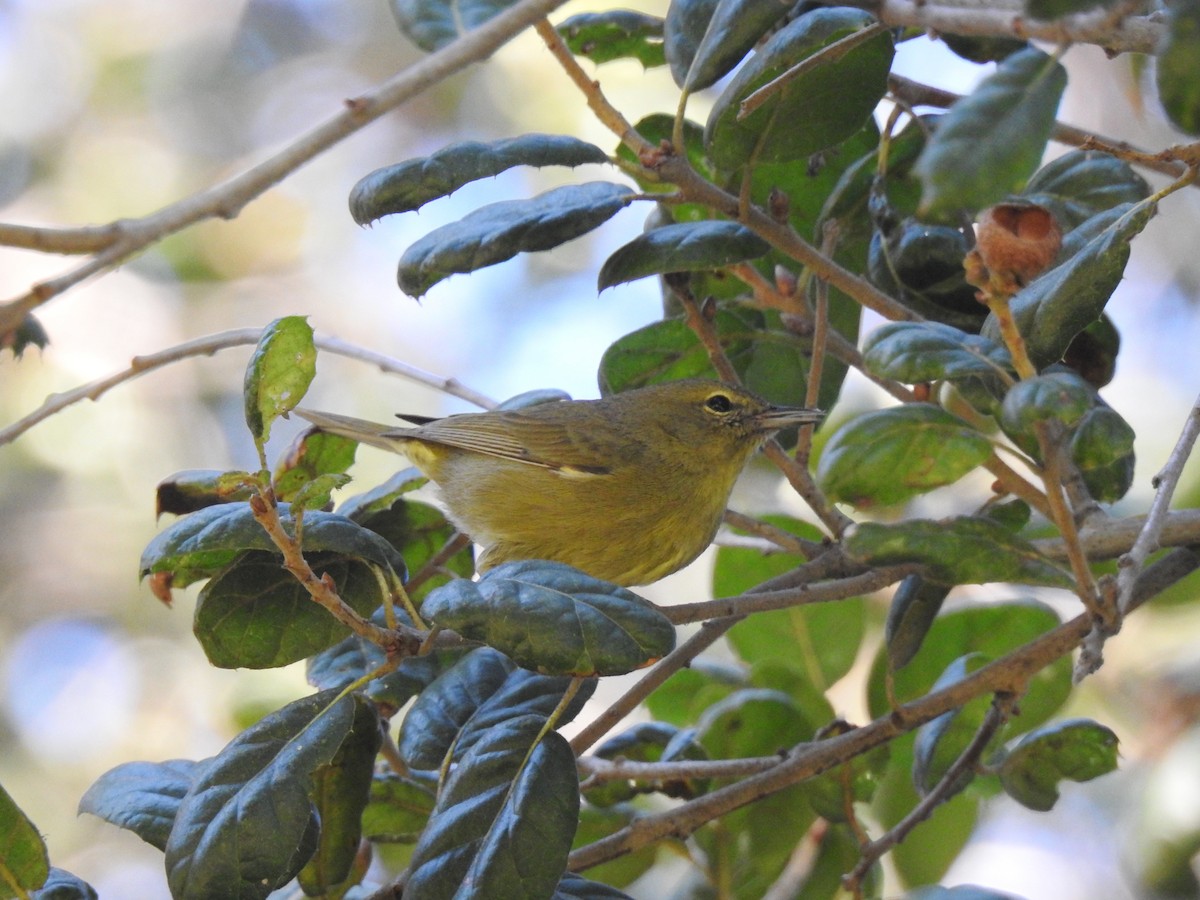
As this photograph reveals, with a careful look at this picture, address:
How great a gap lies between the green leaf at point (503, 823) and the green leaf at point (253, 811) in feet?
0.72

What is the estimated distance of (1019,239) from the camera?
1909 mm

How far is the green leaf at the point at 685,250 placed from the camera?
245 centimetres

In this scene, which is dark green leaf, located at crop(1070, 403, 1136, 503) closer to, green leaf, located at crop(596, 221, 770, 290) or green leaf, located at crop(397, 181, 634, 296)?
green leaf, located at crop(596, 221, 770, 290)

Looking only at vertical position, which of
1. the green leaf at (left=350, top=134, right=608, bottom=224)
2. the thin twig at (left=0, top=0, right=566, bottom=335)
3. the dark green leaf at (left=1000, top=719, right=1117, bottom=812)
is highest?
the thin twig at (left=0, top=0, right=566, bottom=335)

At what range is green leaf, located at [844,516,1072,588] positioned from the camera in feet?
6.16

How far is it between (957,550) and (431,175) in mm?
1206

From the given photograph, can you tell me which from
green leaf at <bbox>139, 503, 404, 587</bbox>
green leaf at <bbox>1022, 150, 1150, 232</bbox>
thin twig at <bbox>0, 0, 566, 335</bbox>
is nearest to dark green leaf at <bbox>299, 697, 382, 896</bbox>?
green leaf at <bbox>139, 503, 404, 587</bbox>

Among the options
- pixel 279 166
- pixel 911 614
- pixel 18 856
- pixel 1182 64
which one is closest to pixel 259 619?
pixel 18 856

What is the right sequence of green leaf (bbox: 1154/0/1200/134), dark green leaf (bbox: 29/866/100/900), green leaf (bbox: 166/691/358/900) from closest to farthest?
green leaf (bbox: 1154/0/1200/134), green leaf (bbox: 166/691/358/900), dark green leaf (bbox: 29/866/100/900)

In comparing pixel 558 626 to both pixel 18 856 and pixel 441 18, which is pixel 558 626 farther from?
pixel 441 18

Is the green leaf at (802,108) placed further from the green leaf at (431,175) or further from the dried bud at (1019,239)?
the dried bud at (1019,239)

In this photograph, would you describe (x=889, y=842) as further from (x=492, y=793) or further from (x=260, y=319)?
(x=260, y=319)

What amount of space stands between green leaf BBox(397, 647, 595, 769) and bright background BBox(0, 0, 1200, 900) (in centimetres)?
301

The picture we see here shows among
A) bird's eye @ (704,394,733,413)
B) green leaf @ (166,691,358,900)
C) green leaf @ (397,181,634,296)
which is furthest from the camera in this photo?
bird's eye @ (704,394,733,413)
